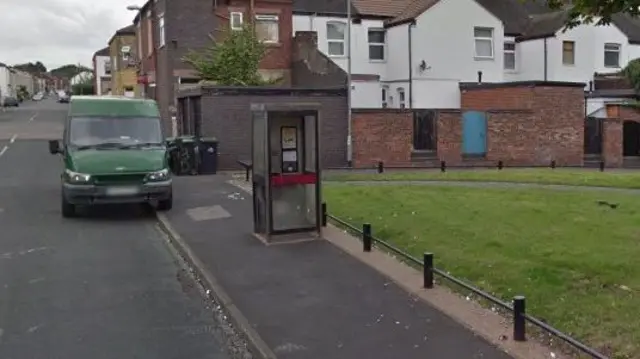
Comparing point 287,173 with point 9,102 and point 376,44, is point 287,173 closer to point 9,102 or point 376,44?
point 376,44

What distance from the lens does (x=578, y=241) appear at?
28.9 feet

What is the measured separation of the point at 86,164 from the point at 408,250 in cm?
647

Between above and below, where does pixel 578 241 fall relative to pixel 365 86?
below

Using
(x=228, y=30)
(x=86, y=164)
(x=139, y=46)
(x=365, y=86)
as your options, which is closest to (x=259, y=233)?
(x=86, y=164)

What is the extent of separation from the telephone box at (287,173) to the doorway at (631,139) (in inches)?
891

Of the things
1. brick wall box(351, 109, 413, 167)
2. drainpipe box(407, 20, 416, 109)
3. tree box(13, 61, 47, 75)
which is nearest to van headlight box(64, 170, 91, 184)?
brick wall box(351, 109, 413, 167)

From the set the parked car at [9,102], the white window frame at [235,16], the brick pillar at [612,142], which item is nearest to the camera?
the brick pillar at [612,142]

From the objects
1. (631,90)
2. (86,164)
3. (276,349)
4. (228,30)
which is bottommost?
(276,349)

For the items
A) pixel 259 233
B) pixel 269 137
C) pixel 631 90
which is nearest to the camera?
pixel 269 137

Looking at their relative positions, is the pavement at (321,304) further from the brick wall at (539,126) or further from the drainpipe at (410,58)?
the drainpipe at (410,58)

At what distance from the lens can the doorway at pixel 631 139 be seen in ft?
95.2

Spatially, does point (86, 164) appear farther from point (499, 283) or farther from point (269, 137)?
point (499, 283)

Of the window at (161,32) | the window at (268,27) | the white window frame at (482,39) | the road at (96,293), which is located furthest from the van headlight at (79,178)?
the white window frame at (482,39)

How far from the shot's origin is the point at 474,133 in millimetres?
25406
